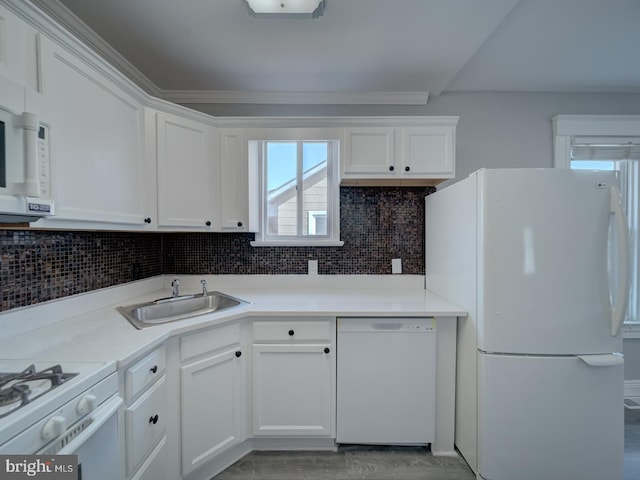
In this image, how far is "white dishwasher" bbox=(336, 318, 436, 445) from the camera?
1734mm

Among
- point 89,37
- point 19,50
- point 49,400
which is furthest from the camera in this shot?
point 89,37

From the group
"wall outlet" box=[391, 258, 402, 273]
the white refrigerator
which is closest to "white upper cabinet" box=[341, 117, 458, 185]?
the white refrigerator

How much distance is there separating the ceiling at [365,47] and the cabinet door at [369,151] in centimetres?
44

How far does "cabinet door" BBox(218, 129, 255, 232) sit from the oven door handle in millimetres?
1267

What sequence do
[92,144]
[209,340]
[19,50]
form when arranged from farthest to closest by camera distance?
[209,340] < [92,144] < [19,50]

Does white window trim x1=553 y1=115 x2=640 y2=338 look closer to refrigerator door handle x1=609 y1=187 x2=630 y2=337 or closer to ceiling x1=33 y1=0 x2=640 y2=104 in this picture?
ceiling x1=33 y1=0 x2=640 y2=104

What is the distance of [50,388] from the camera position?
82 centimetres

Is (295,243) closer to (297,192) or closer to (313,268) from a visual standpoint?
(313,268)

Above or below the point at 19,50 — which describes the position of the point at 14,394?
below

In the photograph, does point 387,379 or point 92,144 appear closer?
point 92,144

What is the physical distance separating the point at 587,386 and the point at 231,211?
2323 mm

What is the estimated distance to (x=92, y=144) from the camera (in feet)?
4.40

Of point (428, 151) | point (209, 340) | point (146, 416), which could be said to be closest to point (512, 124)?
point (428, 151)

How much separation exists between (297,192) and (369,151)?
26.7 inches
